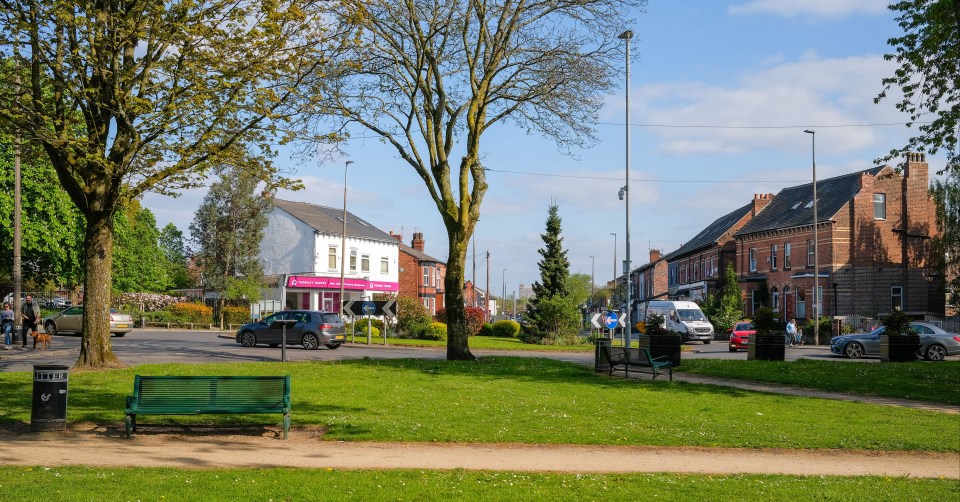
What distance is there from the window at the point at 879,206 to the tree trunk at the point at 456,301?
1560 inches

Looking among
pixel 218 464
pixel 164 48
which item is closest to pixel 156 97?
pixel 164 48

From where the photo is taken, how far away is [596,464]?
10.1m

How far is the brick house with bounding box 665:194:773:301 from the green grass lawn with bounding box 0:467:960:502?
5993 cm

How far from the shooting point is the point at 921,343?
1203 inches

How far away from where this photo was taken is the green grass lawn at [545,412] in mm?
11977

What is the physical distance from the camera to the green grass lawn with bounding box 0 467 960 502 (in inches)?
308

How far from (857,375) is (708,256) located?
52.2 m

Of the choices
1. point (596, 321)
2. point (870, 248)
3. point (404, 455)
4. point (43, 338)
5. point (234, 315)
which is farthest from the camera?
point (870, 248)

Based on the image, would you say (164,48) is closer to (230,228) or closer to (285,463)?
(285,463)

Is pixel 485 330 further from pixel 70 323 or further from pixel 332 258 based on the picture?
pixel 70 323

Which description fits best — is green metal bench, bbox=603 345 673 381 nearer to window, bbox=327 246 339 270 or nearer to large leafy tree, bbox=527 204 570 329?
large leafy tree, bbox=527 204 570 329

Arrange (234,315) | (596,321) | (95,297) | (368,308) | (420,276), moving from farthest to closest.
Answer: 1. (420,276)
2. (234,315)
3. (368,308)
4. (596,321)
5. (95,297)

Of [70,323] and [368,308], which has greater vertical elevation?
[368,308]

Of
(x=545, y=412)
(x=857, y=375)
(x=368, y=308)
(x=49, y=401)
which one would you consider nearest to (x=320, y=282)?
(x=368, y=308)
